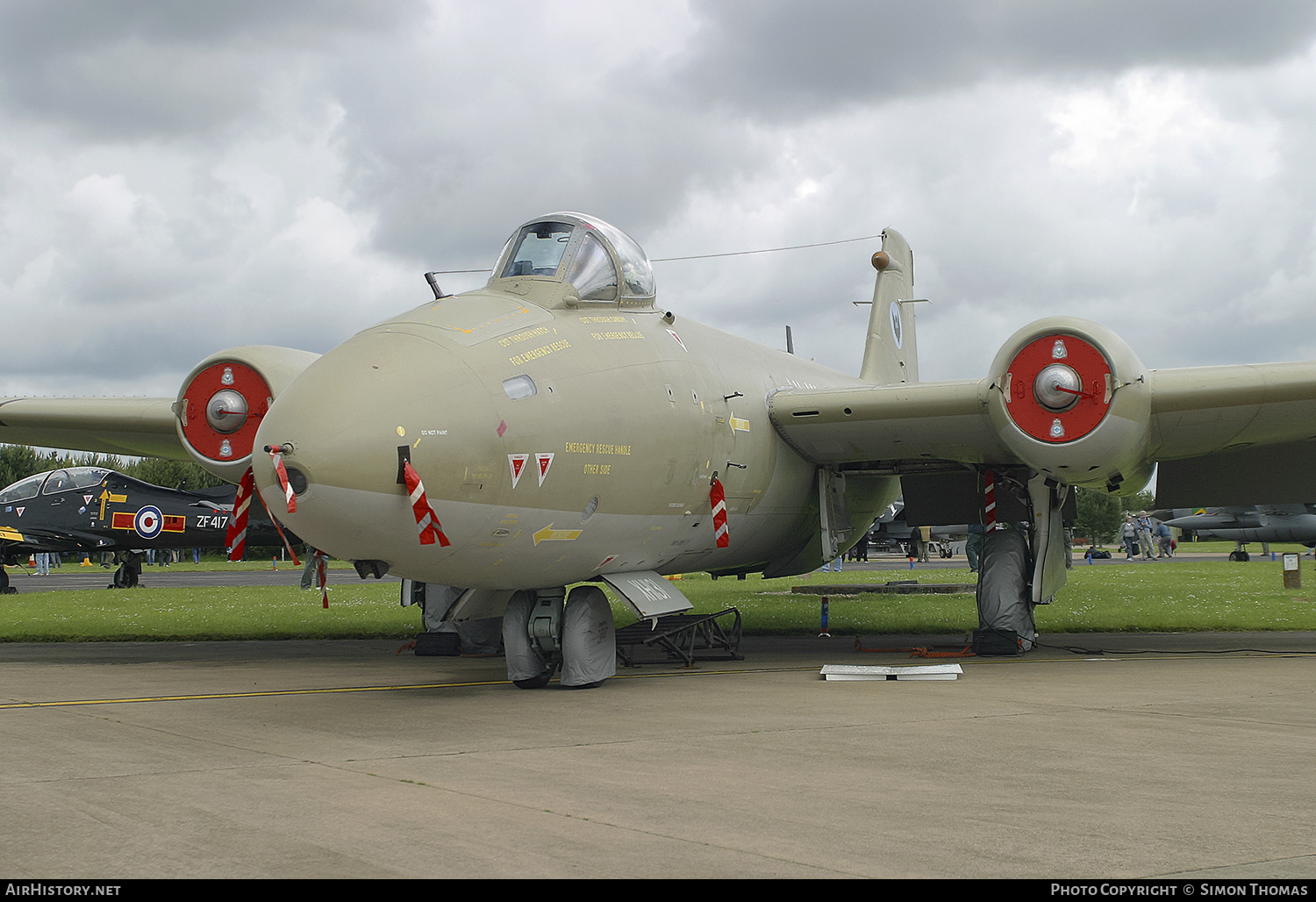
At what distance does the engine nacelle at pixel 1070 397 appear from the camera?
1072 cm

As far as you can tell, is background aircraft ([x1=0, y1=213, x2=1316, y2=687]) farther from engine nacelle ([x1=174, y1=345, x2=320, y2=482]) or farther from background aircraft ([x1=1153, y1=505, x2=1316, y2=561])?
background aircraft ([x1=1153, y1=505, x2=1316, y2=561])

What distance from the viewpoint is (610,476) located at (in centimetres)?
927

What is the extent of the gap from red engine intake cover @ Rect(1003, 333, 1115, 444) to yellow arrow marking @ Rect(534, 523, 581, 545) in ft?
15.1

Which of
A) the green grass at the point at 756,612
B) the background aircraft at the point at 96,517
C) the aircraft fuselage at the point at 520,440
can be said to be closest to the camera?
the aircraft fuselage at the point at 520,440


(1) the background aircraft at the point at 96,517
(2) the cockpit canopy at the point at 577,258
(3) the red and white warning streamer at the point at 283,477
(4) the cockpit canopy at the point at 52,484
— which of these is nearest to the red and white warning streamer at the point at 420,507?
(3) the red and white warning streamer at the point at 283,477

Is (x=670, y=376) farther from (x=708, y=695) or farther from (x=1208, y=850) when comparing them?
(x=1208, y=850)

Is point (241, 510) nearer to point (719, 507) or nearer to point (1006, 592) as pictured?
point (719, 507)

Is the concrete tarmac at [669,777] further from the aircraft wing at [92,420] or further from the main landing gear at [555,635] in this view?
the aircraft wing at [92,420]

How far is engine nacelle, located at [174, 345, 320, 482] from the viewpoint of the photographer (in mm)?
12133

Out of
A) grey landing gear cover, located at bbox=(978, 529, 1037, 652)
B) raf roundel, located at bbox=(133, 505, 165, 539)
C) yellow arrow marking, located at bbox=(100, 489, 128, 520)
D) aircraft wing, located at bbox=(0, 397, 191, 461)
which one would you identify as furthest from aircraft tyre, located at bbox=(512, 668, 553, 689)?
raf roundel, located at bbox=(133, 505, 165, 539)

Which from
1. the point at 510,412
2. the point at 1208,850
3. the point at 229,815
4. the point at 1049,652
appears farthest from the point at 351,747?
the point at 1049,652

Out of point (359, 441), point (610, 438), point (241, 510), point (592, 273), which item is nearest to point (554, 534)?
point (610, 438)

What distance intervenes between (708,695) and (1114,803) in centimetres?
471

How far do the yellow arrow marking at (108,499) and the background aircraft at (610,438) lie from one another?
17.8 m
